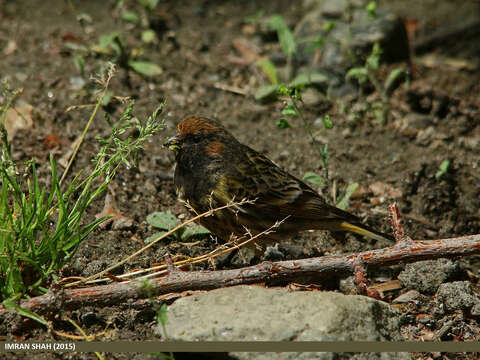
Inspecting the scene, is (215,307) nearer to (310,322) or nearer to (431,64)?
(310,322)

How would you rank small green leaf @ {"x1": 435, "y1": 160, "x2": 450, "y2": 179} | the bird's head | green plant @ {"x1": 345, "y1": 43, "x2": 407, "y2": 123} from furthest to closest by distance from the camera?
green plant @ {"x1": 345, "y1": 43, "x2": 407, "y2": 123}, small green leaf @ {"x1": 435, "y1": 160, "x2": 450, "y2": 179}, the bird's head

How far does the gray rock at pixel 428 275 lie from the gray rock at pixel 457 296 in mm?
111

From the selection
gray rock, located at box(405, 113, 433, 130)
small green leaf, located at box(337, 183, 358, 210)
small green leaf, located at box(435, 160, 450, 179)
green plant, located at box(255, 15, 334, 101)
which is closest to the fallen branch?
small green leaf, located at box(337, 183, 358, 210)

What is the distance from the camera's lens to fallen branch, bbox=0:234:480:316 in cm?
368

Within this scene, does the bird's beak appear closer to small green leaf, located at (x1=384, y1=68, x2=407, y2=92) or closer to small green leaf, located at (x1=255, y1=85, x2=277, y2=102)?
small green leaf, located at (x1=255, y1=85, x2=277, y2=102)

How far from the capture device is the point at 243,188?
5012 mm

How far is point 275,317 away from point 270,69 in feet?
12.9

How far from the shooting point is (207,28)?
8016mm

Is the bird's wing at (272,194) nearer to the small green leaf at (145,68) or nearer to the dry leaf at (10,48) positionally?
the small green leaf at (145,68)

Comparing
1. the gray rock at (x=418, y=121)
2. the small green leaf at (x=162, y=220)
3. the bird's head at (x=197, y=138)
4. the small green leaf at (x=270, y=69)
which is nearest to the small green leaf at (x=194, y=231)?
the small green leaf at (x=162, y=220)

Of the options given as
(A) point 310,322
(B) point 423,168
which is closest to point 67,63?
(B) point 423,168

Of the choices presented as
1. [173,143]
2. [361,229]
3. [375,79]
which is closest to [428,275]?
[361,229]

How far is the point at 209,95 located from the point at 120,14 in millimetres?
1693

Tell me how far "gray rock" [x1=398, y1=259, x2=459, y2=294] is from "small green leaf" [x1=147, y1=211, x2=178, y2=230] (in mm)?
1797
